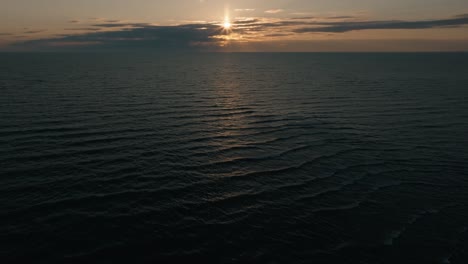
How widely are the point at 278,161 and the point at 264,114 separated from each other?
25.7m

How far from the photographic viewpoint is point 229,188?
2905cm

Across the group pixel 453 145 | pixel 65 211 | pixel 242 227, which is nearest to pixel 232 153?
pixel 242 227

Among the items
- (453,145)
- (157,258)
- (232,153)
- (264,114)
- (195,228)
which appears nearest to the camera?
(157,258)

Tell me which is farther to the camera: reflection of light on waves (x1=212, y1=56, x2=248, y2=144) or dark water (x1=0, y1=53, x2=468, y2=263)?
reflection of light on waves (x1=212, y1=56, x2=248, y2=144)

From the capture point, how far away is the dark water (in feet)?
68.0

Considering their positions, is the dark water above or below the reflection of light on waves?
below

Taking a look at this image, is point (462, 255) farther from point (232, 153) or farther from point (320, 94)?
point (320, 94)

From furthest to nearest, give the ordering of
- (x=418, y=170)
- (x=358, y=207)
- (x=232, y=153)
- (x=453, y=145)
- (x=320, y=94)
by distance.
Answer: (x=320, y=94) → (x=453, y=145) → (x=232, y=153) → (x=418, y=170) → (x=358, y=207)

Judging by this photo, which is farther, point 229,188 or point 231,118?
point 231,118

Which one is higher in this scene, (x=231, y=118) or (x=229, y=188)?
(x=231, y=118)

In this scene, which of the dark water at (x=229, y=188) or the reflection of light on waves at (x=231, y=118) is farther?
the reflection of light on waves at (x=231, y=118)

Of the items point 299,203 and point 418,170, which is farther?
point 418,170

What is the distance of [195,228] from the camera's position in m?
22.9

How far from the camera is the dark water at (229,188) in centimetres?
2073
